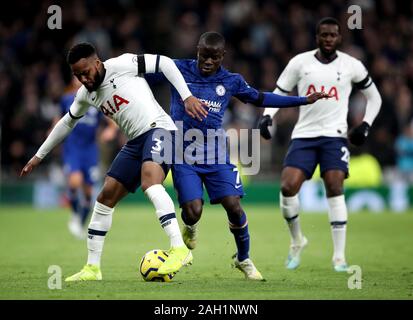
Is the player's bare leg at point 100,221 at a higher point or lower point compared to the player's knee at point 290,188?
lower

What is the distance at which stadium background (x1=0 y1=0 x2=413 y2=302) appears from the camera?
51.3 ft

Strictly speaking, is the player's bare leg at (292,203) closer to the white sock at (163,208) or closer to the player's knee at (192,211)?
the player's knee at (192,211)

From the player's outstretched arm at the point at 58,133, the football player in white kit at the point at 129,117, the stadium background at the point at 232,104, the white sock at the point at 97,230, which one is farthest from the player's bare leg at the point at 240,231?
the stadium background at the point at 232,104

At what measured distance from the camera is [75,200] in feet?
49.9

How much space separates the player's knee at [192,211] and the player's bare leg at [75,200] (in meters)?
5.94

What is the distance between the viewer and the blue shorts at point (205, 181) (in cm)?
905

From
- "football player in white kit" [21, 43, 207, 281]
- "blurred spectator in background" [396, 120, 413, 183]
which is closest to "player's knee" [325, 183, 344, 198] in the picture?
"football player in white kit" [21, 43, 207, 281]

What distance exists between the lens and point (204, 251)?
12.5m

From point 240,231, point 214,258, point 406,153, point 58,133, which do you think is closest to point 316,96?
point 240,231

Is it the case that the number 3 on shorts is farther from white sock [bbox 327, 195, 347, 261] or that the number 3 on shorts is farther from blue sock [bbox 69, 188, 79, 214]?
blue sock [bbox 69, 188, 79, 214]

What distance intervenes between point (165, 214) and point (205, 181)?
29.5 inches

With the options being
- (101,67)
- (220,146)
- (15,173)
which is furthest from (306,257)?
(15,173)

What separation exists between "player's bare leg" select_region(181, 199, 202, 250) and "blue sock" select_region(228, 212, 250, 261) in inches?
13.1

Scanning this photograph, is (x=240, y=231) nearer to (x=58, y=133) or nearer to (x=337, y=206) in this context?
(x=337, y=206)
